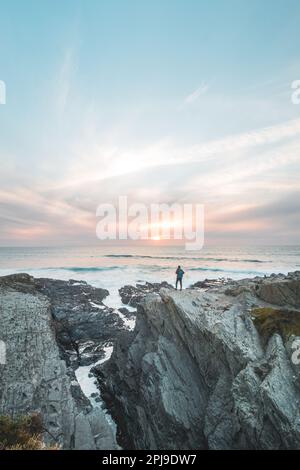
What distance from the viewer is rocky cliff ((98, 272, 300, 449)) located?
39.0ft

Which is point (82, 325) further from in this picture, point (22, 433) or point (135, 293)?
point (22, 433)

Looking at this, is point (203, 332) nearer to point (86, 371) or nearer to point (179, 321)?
point (179, 321)

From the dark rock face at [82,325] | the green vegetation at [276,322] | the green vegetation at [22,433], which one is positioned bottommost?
the dark rock face at [82,325]

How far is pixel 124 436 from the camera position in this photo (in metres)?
16.0

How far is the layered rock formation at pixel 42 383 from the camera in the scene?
481 inches

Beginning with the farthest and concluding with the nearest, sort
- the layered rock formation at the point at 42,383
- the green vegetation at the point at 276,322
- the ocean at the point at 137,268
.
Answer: the ocean at the point at 137,268 → the green vegetation at the point at 276,322 → the layered rock formation at the point at 42,383

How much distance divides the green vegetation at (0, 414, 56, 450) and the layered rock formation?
0.70 metres

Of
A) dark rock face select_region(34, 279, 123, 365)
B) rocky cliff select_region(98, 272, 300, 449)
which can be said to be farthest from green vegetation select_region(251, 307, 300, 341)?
dark rock face select_region(34, 279, 123, 365)

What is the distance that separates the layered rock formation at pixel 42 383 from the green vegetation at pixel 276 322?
986cm

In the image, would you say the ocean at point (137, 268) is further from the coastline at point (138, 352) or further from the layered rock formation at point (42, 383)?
the layered rock formation at point (42, 383)

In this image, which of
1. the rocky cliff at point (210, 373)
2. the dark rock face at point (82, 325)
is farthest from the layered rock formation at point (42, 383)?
the rocky cliff at point (210, 373)

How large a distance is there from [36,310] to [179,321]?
13.3 m

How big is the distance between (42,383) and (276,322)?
1405cm
